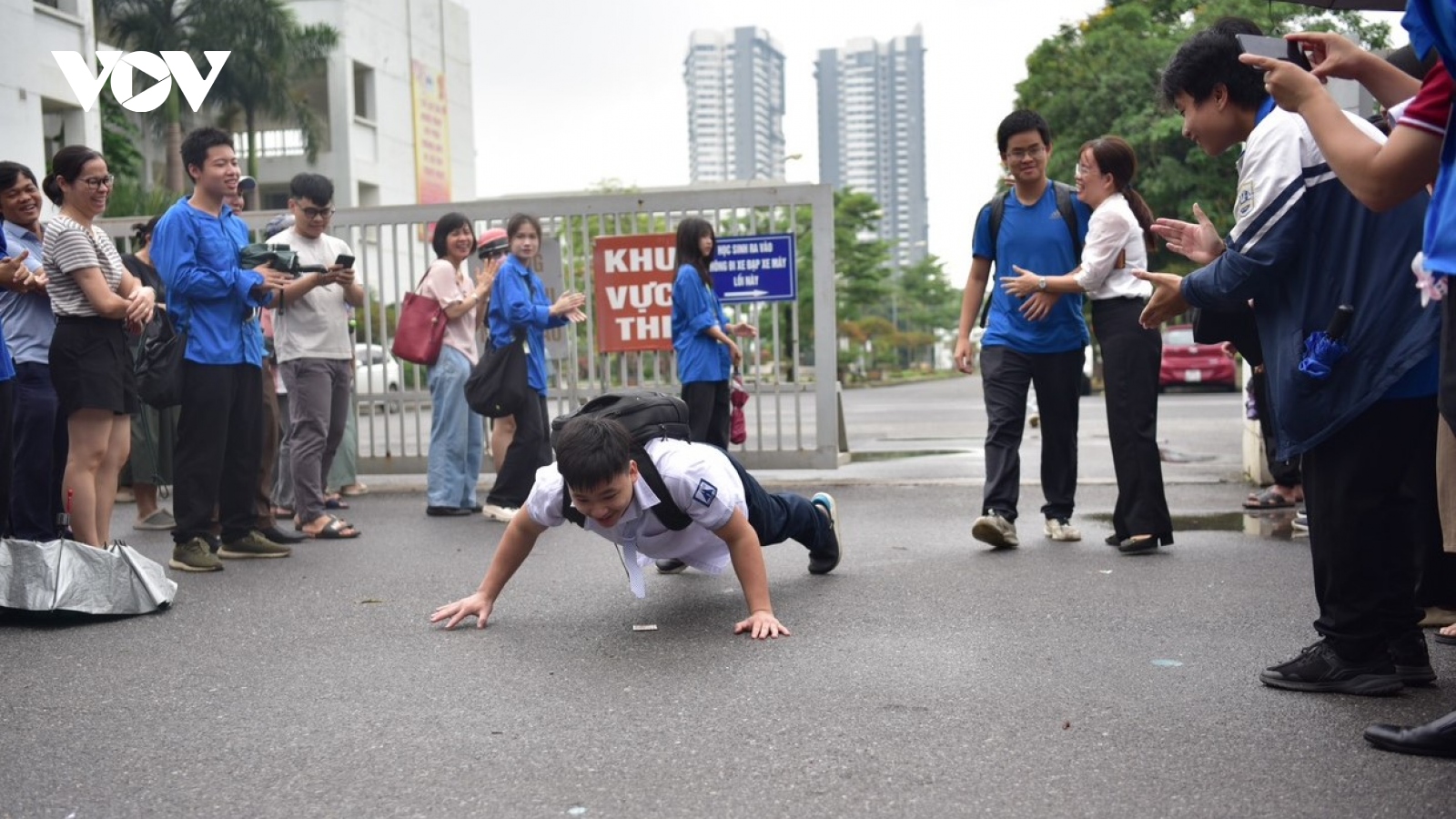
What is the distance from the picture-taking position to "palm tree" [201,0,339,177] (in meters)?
47.7

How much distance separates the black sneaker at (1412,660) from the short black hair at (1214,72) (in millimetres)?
1615

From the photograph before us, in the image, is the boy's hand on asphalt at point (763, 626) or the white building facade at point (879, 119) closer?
the boy's hand on asphalt at point (763, 626)

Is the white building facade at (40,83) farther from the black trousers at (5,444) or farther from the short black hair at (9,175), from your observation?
the black trousers at (5,444)

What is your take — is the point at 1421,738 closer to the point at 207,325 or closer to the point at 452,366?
the point at 207,325

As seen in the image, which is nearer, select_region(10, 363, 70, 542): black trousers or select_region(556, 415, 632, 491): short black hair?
select_region(556, 415, 632, 491): short black hair

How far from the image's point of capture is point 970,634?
5.24 meters

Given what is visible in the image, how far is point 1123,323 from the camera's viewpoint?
285 inches

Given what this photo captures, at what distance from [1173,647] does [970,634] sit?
0.68m

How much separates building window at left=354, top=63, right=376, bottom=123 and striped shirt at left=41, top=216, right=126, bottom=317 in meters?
55.4

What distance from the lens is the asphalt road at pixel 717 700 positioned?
11.4 feet

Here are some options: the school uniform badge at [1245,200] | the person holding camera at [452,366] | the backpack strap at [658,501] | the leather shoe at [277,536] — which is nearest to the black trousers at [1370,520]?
the school uniform badge at [1245,200]

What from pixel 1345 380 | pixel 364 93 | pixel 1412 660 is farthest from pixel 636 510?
pixel 364 93

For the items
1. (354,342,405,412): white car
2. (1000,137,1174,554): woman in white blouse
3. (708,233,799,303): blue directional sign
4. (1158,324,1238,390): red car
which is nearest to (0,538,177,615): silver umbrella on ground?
(1000,137,1174,554): woman in white blouse

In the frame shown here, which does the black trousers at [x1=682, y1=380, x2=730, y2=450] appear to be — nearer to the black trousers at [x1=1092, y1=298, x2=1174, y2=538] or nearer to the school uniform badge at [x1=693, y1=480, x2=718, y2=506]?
the black trousers at [x1=1092, y1=298, x2=1174, y2=538]
